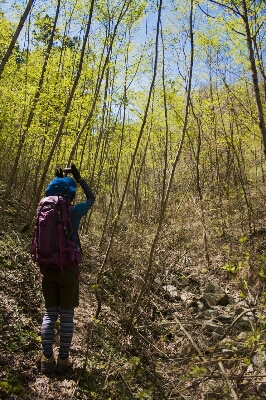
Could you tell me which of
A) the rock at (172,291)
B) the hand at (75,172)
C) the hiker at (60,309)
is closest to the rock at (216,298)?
the rock at (172,291)

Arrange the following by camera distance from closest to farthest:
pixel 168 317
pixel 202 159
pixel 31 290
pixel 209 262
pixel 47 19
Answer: pixel 31 290 → pixel 168 317 → pixel 209 262 → pixel 47 19 → pixel 202 159

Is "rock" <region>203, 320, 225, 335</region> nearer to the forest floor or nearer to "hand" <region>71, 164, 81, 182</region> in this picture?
the forest floor

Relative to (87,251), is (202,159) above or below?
above

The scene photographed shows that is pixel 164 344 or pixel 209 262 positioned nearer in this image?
pixel 164 344

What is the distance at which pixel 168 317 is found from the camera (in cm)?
580

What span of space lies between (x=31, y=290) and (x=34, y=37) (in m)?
8.80

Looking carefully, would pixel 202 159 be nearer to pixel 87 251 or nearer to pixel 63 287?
pixel 87 251

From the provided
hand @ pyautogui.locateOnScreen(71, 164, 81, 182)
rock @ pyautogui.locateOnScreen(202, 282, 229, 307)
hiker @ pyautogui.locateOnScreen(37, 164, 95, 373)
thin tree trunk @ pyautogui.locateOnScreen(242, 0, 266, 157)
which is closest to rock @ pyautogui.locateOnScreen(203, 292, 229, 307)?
rock @ pyautogui.locateOnScreen(202, 282, 229, 307)

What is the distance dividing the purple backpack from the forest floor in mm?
812

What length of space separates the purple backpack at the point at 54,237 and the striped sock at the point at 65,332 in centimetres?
45

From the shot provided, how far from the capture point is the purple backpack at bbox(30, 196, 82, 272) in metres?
3.08

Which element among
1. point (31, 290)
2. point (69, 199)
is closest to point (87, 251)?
point (31, 290)

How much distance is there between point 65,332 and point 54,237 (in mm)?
912

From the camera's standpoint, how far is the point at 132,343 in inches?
185
